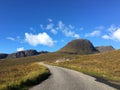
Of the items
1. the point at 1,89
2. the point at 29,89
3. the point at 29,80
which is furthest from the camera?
the point at 29,80

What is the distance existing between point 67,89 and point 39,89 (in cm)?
208

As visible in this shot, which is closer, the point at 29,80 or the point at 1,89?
the point at 1,89

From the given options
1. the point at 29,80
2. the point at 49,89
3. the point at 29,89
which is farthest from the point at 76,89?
the point at 29,80

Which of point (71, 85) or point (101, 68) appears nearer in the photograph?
point (71, 85)

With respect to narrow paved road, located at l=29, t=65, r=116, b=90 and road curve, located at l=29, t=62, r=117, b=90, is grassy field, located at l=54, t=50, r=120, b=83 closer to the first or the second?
road curve, located at l=29, t=62, r=117, b=90

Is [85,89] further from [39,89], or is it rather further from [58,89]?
[39,89]

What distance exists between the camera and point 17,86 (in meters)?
20.0

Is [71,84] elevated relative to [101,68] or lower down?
lower down

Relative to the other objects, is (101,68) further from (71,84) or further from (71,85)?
(71,85)

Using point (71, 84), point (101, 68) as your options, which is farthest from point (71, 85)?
point (101, 68)

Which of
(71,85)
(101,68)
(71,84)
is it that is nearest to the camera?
(71,85)

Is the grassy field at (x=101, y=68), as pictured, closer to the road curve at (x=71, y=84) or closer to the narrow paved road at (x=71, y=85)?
the road curve at (x=71, y=84)

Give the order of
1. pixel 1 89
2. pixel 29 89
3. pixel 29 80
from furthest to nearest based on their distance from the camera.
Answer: pixel 29 80, pixel 29 89, pixel 1 89

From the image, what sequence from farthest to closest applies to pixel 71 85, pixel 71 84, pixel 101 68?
pixel 101 68
pixel 71 84
pixel 71 85
